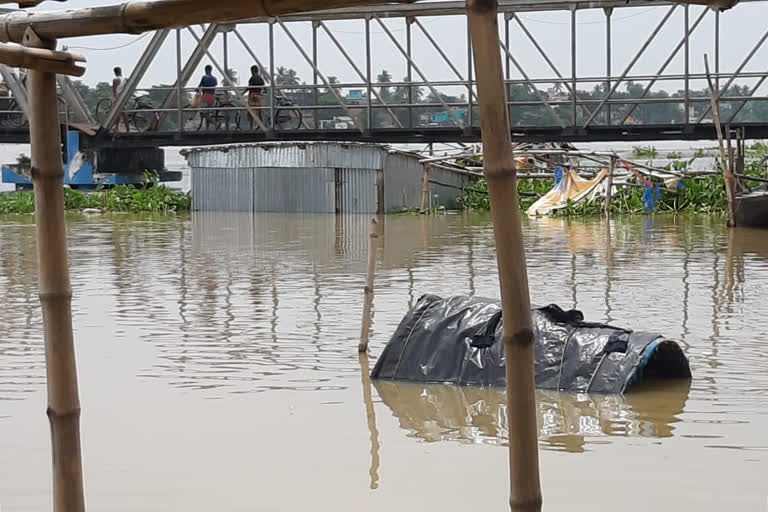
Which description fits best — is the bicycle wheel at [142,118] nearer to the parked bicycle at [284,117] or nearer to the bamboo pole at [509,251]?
the parked bicycle at [284,117]

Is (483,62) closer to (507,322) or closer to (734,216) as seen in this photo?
(507,322)

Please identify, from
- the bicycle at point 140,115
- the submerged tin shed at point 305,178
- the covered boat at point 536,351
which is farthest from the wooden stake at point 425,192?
the covered boat at point 536,351

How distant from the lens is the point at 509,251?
130 inches

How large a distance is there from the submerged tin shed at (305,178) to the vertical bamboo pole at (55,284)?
23872mm

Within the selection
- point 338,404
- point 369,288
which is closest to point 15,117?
point 369,288

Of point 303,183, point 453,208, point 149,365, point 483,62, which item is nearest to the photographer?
point 483,62

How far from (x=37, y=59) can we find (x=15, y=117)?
29.9 meters

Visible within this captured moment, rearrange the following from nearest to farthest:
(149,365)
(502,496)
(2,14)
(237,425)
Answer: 1. (2,14)
2. (502,496)
3. (237,425)
4. (149,365)

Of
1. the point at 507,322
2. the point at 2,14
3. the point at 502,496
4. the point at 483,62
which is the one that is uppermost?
the point at 2,14

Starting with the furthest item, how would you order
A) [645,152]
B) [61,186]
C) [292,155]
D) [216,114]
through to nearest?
[645,152], [216,114], [292,155], [61,186]

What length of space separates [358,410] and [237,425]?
0.77 meters

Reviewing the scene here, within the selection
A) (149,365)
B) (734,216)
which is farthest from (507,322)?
(734,216)

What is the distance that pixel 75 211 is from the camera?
30.1m

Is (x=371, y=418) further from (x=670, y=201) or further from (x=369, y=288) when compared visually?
(x=670, y=201)
